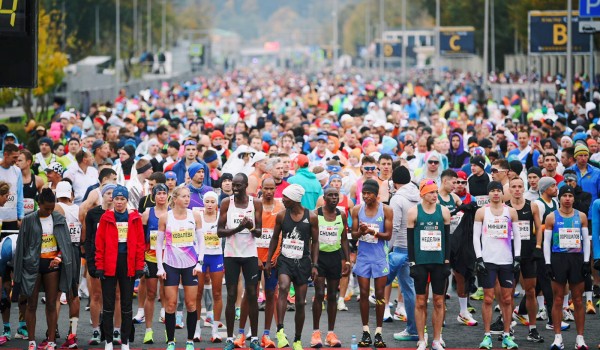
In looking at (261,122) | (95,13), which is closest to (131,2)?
(95,13)

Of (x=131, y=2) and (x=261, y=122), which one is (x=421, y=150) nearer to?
(x=261, y=122)

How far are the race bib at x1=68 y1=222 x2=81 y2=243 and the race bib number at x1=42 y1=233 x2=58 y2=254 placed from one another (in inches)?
37.0

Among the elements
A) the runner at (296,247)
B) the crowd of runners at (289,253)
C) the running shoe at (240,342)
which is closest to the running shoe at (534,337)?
the crowd of runners at (289,253)

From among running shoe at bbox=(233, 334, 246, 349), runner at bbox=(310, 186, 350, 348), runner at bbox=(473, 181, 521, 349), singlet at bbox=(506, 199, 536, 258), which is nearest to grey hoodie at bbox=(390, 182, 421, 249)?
runner at bbox=(310, 186, 350, 348)

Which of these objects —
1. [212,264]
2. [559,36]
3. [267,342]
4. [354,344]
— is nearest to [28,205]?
[212,264]

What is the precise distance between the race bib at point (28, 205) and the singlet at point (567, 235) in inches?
254

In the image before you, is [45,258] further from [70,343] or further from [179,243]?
[179,243]

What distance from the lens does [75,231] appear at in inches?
571

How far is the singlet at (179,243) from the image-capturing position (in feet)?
43.9

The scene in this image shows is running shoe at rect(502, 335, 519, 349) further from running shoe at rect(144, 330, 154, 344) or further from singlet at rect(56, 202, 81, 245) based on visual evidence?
singlet at rect(56, 202, 81, 245)

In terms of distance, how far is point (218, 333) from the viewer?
14406mm

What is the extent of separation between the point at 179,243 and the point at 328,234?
1.59 m

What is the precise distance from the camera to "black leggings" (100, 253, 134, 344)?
13.2 meters

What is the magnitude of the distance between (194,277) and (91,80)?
171 feet
